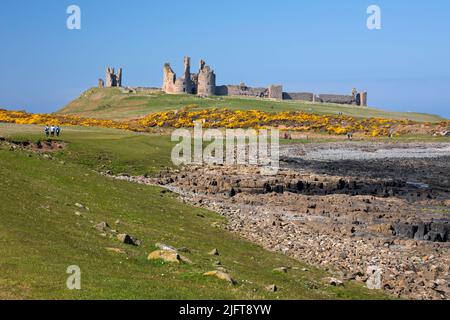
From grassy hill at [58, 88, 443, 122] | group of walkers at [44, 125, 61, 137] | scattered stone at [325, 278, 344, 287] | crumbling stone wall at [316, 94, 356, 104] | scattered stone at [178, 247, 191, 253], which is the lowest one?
scattered stone at [325, 278, 344, 287]

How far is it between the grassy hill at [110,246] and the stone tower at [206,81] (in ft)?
414

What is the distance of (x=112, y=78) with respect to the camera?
183 m

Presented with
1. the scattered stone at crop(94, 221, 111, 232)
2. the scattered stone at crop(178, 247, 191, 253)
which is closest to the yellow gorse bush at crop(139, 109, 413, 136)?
the scattered stone at crop(94, 221, 111, 232)

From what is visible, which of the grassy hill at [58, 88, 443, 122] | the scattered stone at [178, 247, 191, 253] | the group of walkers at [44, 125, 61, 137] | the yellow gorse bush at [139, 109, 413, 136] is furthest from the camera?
the grassy hill at [58, 88, 443, 122]

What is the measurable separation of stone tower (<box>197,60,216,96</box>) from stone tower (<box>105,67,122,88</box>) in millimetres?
29045

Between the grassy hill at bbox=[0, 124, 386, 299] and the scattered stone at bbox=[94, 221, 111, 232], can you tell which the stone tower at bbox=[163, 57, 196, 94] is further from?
the scattered stone at bbox=[94, 221, 111, 232]

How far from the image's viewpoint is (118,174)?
4762cm

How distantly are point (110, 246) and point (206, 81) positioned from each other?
14396 cm

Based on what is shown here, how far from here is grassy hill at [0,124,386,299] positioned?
625 inches

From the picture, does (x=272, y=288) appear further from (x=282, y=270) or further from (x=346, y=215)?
(x=346, y=215)

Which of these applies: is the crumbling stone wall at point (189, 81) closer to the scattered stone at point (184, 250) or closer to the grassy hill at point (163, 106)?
the grassy hill at point (163, 106)

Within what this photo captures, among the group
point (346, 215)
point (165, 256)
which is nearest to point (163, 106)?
point (346, 215)

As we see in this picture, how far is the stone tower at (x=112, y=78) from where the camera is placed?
182m
